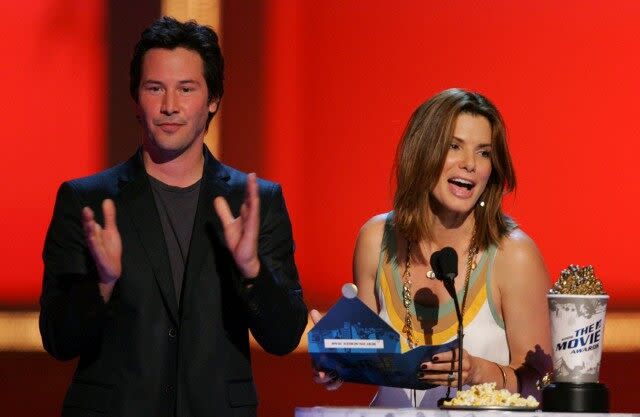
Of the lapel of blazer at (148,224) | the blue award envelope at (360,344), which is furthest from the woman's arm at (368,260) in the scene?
the blue award envelope at (360,344)

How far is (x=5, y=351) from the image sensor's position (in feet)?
13.4

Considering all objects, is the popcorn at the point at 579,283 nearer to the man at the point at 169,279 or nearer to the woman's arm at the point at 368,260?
the man at the point at 169,279

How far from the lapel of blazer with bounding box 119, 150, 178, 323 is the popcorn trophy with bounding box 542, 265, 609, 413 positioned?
0.83m

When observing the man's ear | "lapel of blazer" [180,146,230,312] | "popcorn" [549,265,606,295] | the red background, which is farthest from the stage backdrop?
"popcorn" [549,265,606,295]

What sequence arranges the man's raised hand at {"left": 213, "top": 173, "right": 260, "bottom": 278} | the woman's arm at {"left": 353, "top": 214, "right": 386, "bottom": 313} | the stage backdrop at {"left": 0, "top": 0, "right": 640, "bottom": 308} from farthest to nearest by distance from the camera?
1. the stage backdrop at {"left": 0, "top": 0, "right": 640, "bottom": 308}
2. the woman's arm at {"left": 353, "top": 214, "right": 386, "bottom": 313}
3. the man's raised hand at {"left": 213, "top": 173, "right": 260, "bottom": 278}

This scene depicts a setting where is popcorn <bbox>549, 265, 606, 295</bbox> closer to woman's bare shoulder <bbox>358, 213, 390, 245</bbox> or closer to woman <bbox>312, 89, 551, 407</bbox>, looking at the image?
woman <bbox>312, 89, 551, 407</bbox>

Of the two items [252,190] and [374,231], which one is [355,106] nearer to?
[374,231]

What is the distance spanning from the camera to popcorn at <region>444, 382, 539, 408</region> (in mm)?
2285

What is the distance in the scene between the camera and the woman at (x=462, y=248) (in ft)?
10.1

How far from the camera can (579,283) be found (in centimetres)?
239

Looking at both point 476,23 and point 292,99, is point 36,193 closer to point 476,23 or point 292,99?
point 292,99

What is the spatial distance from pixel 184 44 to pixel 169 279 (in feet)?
1.95

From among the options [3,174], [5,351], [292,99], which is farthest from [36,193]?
[292,99]

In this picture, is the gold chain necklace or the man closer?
the man
